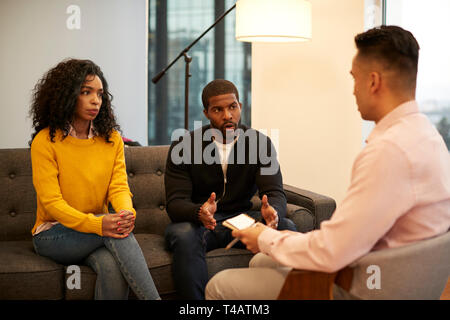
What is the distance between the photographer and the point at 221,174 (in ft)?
8.52

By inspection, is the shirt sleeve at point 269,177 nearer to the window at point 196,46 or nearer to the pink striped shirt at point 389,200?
the pink striped shirt at point 389,200

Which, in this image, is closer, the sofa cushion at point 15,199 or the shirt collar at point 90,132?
the shirt collar at point 90,132

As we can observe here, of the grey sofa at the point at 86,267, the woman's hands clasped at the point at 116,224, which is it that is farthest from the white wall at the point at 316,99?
the woman's hands clasped at the point at 116,224

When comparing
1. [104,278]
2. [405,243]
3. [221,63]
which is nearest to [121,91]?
[221,63]

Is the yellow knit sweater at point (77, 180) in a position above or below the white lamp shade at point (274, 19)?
below

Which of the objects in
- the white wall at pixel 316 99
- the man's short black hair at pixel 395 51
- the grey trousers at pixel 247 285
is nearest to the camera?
the man's short black hair at pixel 395 51

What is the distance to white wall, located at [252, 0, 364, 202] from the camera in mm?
3781

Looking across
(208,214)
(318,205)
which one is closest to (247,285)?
(208,214)

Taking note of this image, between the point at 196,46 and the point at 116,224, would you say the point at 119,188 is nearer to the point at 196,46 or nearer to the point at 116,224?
the point at 116,224

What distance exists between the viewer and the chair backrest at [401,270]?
4.52 ft

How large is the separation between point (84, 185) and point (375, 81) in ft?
4.44

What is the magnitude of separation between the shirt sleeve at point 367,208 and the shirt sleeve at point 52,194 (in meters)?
1.12
